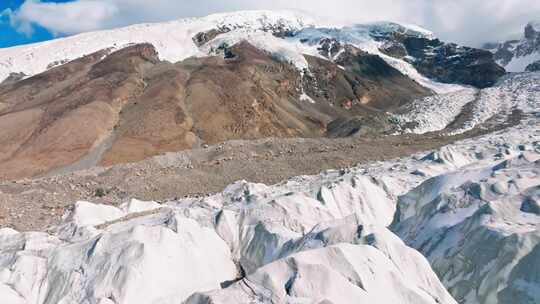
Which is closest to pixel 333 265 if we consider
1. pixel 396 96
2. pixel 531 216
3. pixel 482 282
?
pixel 482 282

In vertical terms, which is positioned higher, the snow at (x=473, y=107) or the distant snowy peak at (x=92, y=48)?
the distant snowy peak at (x=92, y=48)

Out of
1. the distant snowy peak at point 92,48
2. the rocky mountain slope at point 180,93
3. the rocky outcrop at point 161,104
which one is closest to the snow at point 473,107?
the rocky mountain slope at point 180,93

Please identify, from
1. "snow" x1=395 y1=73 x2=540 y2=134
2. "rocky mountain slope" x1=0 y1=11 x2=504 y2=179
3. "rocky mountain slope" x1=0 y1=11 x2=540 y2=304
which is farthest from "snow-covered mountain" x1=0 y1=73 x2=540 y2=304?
"snow" x1=395 y1=73 x2=540 y2=134

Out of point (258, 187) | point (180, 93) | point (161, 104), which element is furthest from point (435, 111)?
point (258, 187)

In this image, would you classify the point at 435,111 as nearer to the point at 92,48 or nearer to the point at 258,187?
the point at 258,187

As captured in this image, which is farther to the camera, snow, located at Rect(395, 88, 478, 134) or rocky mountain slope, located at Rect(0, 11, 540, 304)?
snow, located at Rect(395, 88, 478, 134)

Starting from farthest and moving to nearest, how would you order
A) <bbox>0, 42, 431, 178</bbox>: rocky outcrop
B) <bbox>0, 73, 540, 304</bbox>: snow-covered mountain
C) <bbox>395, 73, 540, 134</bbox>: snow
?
<bbox>395, 73, 540, 134</bbox>: snow → <bbox>0, 42, 431, 178</bbox>: rocky outcrop → <bbox>0, 73, 540, 304</bbox>: snow-covered mountain

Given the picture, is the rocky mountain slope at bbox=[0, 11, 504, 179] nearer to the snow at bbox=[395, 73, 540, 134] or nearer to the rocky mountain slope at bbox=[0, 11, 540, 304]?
the rocky mountain slope at bbox=[0, 11, 540, 304]

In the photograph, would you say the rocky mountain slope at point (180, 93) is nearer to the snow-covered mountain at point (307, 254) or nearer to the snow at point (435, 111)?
the snow at point (435, 111)

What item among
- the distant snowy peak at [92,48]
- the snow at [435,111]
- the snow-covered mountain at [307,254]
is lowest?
the snow at [435,111]

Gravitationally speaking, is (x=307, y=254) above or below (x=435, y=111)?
above

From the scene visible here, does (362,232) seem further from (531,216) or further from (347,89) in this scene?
(347,89)
